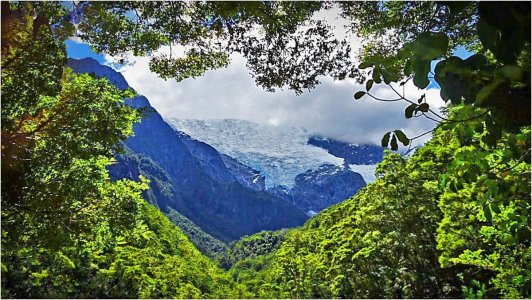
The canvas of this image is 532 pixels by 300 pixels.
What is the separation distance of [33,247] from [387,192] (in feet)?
42.6

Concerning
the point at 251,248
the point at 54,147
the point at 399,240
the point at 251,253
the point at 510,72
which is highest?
the point at 251,248

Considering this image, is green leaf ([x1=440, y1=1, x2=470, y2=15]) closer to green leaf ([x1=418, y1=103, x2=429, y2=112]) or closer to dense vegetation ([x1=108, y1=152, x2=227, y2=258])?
green leaf ([x1=418, y1=103, x2=429, y2=112])

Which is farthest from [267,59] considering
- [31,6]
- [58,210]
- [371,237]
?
[371,237]

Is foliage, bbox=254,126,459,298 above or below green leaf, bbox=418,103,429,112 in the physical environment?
above

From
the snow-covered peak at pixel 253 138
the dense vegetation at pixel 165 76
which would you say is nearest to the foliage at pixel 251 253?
the snow-covered peak at pixel 253 138

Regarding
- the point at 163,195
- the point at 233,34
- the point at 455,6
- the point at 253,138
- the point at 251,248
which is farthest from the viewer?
the point at 163,195

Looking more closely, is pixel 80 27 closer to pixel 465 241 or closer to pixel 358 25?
pixel 358 25

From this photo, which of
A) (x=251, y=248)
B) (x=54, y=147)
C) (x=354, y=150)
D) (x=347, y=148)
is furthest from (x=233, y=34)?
(x=251, y=248)

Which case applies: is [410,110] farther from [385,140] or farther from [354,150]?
[354,150]

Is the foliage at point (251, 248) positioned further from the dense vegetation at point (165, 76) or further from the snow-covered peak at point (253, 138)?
the dense vegetation at point (165, 76)

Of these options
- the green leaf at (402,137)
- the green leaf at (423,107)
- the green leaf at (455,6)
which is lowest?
the green leaf at (402,137)

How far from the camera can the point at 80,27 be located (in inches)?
238

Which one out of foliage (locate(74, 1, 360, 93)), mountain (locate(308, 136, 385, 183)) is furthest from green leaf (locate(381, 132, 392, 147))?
mountain (locate(308, 136, 385, 183))

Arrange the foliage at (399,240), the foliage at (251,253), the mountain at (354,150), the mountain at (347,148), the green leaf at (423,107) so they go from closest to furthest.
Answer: the green leaf at (423,107) → the foliage at (399,240) → the mountain at (347,148) → the mountain at (354,150) → the foliage at (251,253)
